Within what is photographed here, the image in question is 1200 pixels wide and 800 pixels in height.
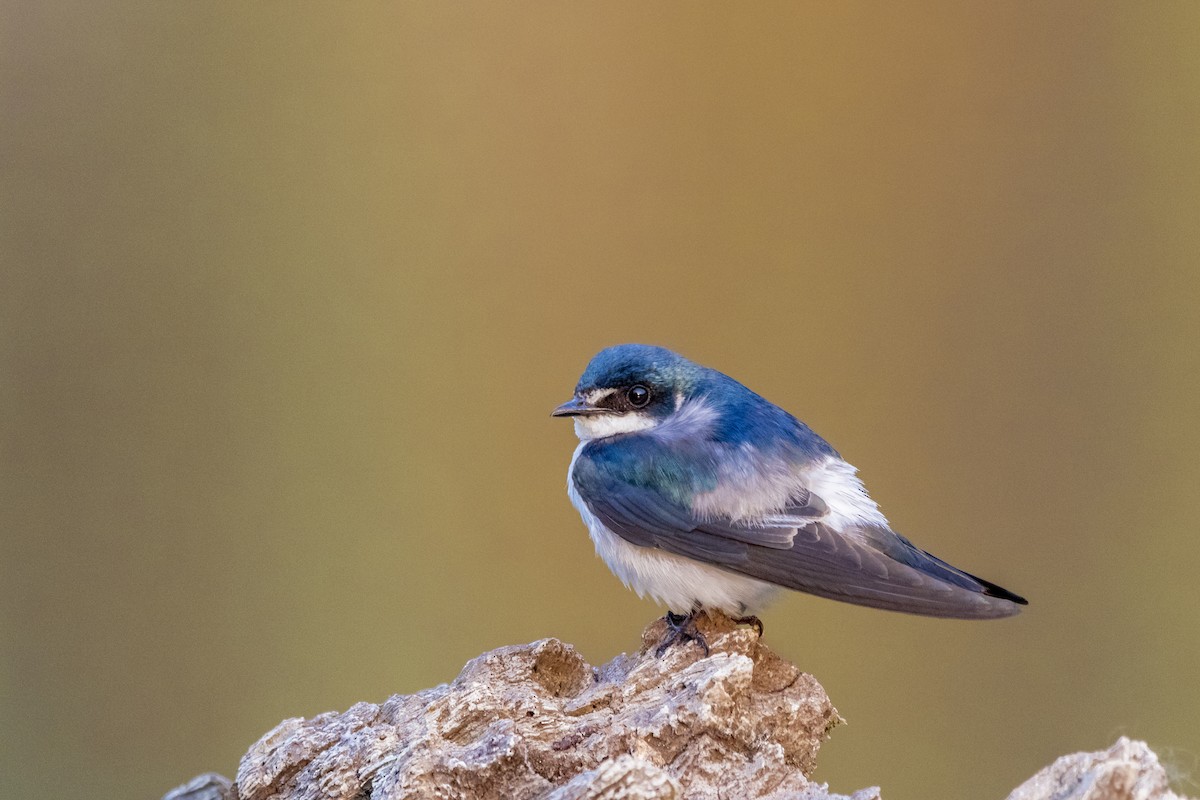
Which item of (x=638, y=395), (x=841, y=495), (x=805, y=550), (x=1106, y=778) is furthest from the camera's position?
(x=638, y=395)

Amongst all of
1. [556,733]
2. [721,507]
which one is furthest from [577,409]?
[556,733]

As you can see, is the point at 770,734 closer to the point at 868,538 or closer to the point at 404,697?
the point at 868,538

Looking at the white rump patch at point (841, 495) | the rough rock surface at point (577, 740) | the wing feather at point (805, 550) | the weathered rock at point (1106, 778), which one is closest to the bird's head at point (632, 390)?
the wing feather at point (805, 550)

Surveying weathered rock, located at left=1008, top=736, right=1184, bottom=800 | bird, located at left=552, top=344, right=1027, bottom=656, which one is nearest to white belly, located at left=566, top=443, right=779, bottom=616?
bird, located at left=552, top=344, right=1027, bottom=656

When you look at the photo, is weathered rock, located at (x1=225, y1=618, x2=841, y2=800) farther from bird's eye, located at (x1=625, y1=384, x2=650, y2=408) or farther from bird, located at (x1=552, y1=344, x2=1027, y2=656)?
bird's eye, located at (x1=625, y1=384, x2=650, y2=408)

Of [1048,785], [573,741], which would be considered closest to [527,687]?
[573,741]

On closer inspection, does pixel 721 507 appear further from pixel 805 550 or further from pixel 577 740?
pixel 577 740

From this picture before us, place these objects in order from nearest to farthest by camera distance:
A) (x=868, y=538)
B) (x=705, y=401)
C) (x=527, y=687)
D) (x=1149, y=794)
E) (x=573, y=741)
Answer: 1. (x=1149, y=794)
2. (x=573, y=741)
3. (x=527, y=687)
4. (x=868, y=538)
5. (x=705, y=401)
